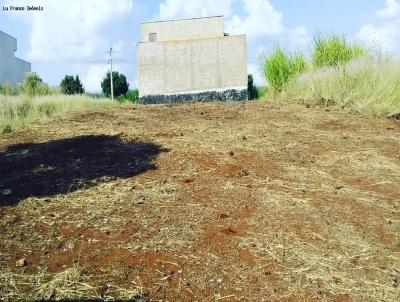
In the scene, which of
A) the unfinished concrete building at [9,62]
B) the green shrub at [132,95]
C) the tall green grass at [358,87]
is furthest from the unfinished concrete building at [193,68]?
the tall green grass at [358,87]

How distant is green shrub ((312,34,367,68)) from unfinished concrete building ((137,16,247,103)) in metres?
15.2

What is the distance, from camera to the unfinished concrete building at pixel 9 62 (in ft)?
116

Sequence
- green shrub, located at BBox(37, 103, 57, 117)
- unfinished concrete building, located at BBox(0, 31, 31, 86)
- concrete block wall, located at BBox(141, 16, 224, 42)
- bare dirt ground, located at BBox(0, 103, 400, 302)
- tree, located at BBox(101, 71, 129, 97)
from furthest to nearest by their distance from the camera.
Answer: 1. tree, located at BBox(101, 71, 129, 97)
2. concrete block wall, located at BBox(141, 16, 224, 42)
3. unfinished concrete building, located at BBox(0, 31, 31, 86)
4. green shrub, located at BBox(37, 103, 57, 117)
5. bare dirt ground, located at BBox(0, 103, 400, 302)

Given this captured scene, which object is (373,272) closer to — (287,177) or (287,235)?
(287,235)

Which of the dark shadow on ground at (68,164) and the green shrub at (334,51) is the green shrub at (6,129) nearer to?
the dark shadow on ground at (68,164)

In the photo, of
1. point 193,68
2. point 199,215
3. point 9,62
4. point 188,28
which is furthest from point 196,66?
point 199,215

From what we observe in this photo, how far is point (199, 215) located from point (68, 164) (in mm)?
1633

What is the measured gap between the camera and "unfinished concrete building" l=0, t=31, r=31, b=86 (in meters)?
35.5

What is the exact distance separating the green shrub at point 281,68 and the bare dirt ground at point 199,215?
4182 millimetres

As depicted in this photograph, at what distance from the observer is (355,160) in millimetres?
4680

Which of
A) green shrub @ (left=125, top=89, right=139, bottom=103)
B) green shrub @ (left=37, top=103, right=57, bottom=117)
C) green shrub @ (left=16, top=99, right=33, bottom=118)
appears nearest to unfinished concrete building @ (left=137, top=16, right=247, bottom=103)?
green shrub @ (left=125, top=89, right=139, bottom=103)

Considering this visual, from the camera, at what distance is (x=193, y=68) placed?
82.4ft

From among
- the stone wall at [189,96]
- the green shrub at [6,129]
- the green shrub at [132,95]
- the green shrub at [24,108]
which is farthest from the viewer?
the green shrub at [132,95]

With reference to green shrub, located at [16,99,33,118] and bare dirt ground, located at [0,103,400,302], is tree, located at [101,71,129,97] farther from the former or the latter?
bare dirt ground, located at [0,103,400,302]
